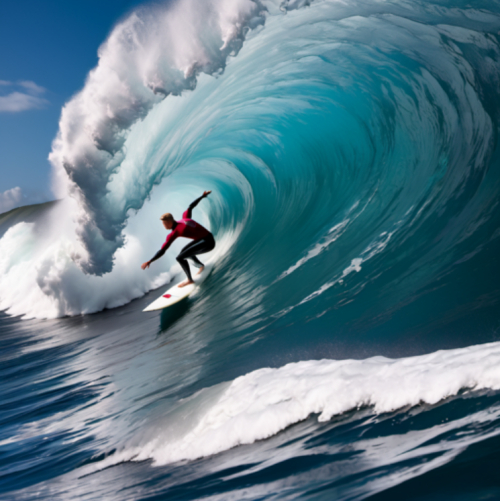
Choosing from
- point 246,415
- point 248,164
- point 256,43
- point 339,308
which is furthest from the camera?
point 248,164

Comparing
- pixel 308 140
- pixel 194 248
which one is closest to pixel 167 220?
pixel 194 248

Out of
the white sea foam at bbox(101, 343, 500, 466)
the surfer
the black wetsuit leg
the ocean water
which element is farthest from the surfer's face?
the white sea foam at bbox(101, 343, 500, 466)

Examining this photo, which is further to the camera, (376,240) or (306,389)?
(376,240)

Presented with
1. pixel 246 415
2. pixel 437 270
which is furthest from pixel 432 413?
pixel 437 270

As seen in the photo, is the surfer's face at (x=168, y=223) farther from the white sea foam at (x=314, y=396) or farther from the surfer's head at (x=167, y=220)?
the white sea foam at (x=314, y=396)

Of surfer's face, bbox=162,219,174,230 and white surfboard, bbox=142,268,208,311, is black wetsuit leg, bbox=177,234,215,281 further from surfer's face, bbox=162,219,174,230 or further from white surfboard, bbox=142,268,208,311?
surfer's face, bbox=162,219,174,230

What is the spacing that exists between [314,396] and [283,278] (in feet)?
11.6

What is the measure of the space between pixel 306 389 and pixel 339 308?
1.86m

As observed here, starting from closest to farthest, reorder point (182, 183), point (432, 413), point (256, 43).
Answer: point (432, 413), point (256, 43), point (182, 183)

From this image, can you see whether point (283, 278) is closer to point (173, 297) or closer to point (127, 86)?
point (173, 297)

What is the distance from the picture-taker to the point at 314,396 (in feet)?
8.96

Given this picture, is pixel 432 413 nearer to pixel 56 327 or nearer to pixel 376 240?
pixel 376 240

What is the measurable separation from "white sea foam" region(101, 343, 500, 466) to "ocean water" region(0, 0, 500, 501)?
16 mm

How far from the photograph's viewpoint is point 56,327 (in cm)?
927
